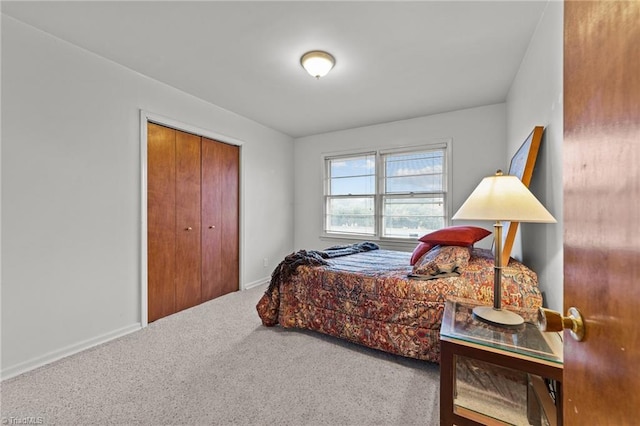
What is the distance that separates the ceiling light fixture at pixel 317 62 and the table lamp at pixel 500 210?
166 centimetres

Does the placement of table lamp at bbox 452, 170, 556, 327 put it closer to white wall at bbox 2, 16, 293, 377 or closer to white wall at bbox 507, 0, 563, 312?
white wall at bbox 507, 0, 563, 312

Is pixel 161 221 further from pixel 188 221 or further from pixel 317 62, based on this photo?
pixel 317 62

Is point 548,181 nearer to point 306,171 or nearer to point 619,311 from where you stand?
point 619,311

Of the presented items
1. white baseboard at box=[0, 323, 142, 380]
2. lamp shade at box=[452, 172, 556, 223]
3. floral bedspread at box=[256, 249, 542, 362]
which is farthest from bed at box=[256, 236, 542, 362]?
white baseboard at box=[0, 323, 142, 380]

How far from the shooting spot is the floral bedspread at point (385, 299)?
1.89 metres

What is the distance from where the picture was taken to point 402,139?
13.2 feet

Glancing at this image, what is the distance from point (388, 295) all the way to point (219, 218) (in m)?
2.48

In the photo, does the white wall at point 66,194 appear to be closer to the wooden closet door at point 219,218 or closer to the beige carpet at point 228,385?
the beige carpet at point 228,385

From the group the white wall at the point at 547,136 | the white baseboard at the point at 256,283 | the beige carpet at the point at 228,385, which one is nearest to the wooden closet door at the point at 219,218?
the white baseboard at the point at 256,283

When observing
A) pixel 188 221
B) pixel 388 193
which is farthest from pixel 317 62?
pixel 388 193

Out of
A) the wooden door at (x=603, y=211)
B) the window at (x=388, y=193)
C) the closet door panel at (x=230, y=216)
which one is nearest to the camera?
the wooden door at (x=603, y=211)

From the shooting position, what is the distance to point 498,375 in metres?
1.36

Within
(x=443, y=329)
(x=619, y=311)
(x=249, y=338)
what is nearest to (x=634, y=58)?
(x=619, y=311)

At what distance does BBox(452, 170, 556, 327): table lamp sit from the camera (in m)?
1.37
